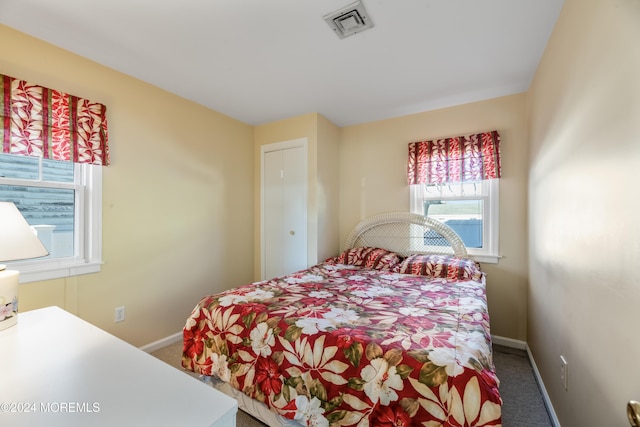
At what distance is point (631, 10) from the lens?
2.85ft

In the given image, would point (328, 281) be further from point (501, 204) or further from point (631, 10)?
point (631, 10)

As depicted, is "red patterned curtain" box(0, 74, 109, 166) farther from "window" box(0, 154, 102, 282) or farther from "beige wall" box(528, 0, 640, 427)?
"beige wall" box(528, 0, 640, 427)

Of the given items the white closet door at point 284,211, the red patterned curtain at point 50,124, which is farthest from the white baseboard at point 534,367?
the red patterned curtain at point 50,124

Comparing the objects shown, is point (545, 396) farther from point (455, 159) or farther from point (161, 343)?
point (161, 343)

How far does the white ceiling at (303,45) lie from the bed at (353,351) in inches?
69.3

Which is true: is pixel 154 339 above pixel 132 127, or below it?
below

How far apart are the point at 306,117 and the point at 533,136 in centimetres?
226

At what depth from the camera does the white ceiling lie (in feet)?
5.25

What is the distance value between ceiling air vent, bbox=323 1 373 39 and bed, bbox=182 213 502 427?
1.83 m

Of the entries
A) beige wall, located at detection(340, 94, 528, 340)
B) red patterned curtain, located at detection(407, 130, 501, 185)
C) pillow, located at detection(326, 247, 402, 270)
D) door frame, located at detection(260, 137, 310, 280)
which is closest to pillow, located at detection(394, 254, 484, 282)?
pillow, located at detection(326, 247, 402, 270)

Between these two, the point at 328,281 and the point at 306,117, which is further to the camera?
the point at 306,117

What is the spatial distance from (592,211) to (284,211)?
9.15 ft

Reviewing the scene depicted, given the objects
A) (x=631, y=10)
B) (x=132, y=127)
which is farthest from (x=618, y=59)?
(x=132, y=127)

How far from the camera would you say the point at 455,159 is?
9.18 ft
